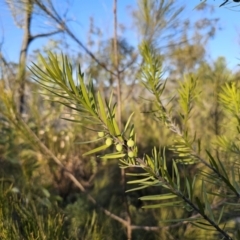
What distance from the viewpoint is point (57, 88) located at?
1.36ft

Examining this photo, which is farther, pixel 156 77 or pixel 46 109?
pixel 46 109

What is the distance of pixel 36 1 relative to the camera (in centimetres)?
117

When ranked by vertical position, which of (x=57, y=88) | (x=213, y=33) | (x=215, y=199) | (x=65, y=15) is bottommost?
(x=215, y=199)

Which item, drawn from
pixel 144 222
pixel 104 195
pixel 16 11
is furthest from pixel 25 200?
pixel 104 195

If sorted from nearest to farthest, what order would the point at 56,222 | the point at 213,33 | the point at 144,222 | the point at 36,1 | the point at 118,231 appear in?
the point at 56,222 → the point at 36,1 → the point at 118,231 → the point at 144,222 → the point at 213,33

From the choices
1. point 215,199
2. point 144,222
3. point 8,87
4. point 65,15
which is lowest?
point 144,222

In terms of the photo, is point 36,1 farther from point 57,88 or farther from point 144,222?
point 144,222

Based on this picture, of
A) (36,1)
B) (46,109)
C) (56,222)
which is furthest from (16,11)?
(46,109)

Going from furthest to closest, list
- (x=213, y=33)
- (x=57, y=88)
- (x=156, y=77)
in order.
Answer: (x=213, y=33), (x=156, y=77), (x=57, y=88)

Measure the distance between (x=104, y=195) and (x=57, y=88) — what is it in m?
2.22

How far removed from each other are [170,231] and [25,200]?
0.70 meters

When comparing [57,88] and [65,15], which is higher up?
[65,15]

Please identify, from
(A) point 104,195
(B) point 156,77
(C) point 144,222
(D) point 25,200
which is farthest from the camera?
(A) point 104,195

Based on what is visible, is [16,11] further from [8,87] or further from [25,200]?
[25,200]
